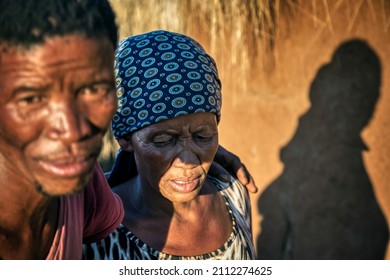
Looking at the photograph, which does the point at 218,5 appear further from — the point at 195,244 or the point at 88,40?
the point at 88,40

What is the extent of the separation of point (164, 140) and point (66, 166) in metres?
0.91

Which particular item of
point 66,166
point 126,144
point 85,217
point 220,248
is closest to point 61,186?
point 66,166

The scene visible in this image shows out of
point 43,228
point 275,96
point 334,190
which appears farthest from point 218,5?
point 43,228

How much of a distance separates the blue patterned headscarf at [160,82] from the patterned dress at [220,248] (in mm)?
369

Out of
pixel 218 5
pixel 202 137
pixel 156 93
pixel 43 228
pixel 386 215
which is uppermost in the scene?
pixel 218 5

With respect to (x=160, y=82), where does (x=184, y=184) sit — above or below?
below

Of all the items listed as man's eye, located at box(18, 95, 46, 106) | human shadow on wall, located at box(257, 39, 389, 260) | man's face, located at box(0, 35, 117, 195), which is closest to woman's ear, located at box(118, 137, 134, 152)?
man's face, located at box(0, 35, 117, 195)

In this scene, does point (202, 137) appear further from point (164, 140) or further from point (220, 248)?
point (220, 248)

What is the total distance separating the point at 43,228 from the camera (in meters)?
1.31

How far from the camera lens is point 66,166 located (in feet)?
3.35

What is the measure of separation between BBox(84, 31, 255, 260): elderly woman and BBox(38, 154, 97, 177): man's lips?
0.88m


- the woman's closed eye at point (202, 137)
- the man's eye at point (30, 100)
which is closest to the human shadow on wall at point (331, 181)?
the woman's closed eye at point (202, 137)

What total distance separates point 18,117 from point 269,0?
102 inches

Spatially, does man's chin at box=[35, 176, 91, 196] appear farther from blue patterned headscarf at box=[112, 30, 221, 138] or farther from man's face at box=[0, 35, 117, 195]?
blue patterned headscarf at box=[112, 30, 221, 138]
